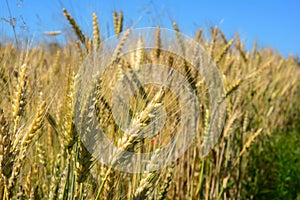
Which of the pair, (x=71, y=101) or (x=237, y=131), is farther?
(x=237, y=131)

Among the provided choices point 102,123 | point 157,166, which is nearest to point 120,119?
point 102,123

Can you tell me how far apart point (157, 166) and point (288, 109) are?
149 inches

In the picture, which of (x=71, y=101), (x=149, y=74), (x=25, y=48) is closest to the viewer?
(x=71, y=101)

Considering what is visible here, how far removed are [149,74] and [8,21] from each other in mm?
571

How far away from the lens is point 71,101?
0.83m

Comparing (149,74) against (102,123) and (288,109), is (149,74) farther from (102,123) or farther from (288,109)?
(288,109)

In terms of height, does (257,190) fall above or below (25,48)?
below

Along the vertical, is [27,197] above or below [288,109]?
below

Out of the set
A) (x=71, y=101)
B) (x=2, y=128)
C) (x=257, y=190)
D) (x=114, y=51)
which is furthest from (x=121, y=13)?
(x=257, y=190)

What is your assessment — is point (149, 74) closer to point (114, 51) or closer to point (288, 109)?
point (114, 51)

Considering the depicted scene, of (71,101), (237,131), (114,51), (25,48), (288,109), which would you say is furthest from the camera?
(288,109)

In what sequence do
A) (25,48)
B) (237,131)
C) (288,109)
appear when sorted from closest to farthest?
(25,48), (237,131), (288,109)

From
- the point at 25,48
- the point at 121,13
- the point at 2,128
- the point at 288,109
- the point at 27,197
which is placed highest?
the point at 288,109

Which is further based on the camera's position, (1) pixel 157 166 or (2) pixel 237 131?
(2) pixel 237 131
